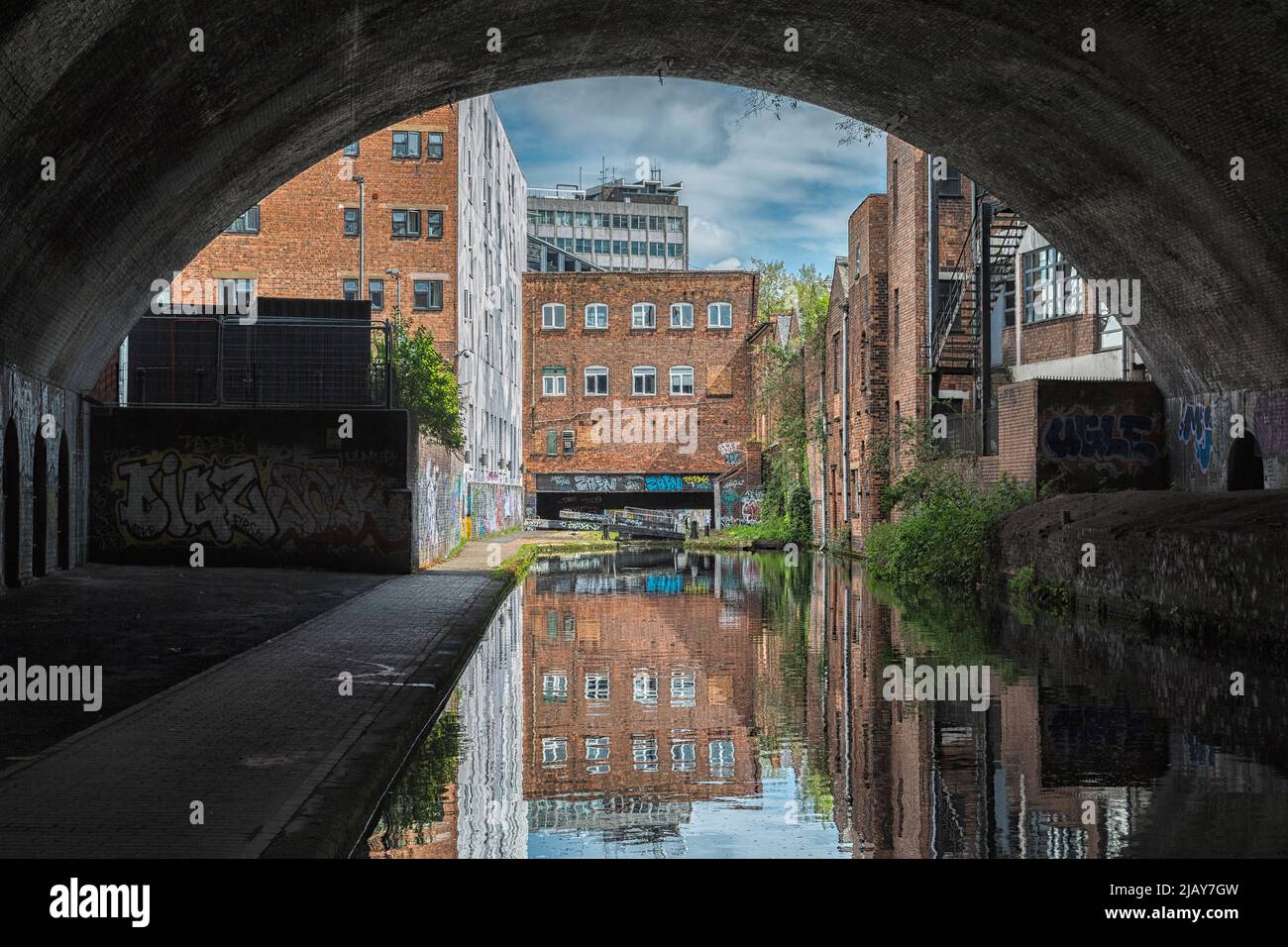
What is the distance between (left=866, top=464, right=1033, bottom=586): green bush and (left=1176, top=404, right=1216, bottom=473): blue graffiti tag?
2.98 m

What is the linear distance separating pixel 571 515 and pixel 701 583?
40.6 m

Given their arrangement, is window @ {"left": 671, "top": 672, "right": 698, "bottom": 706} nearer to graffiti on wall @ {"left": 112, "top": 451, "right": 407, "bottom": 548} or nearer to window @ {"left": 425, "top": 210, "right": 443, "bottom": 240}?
graffiti on wall @ {"left": 112, "top": 451, "right": 407, "bottom": 548}

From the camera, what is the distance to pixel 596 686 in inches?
494

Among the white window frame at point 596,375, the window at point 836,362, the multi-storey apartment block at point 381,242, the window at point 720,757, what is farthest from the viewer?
the white window frame at point 596,375

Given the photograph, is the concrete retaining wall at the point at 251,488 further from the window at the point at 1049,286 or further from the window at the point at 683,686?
the window at the point at 1049,286

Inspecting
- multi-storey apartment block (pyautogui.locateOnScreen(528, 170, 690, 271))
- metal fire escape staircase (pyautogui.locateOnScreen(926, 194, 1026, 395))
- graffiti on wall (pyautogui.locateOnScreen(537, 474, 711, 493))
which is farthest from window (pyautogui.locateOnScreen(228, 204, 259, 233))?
multi-storey apartment block (pyautogui.locateOnScreen(528, 170, 690, 271))

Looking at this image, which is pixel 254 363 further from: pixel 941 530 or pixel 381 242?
pixel 381 242

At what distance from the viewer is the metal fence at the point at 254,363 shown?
88.2 ft

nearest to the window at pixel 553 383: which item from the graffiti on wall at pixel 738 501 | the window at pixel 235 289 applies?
the graffiti on wall at pixel 738 501

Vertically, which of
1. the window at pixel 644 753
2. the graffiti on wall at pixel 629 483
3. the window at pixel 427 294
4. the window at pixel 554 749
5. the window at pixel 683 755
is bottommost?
the window at pixel 683 755

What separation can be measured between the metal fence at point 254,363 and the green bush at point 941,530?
34.5 ft

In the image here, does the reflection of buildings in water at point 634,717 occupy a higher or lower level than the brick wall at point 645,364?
lower

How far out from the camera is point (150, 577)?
2262 centimetres
